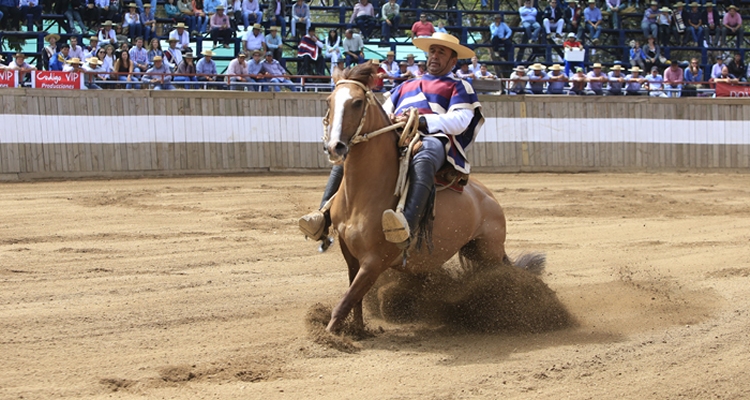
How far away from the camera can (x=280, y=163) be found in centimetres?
1794

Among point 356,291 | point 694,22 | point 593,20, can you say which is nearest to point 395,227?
point 356,291

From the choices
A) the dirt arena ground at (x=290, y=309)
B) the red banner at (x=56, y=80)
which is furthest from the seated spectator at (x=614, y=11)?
the red banner at (x=56, y=80)

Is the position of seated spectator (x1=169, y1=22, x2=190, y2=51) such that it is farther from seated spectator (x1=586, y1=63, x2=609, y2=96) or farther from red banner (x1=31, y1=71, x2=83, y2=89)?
seated spectator (x1=586, y1=63, x2=609, y2=96)

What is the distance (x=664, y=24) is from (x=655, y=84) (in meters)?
4.14

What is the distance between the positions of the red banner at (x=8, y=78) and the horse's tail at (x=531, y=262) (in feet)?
39.1

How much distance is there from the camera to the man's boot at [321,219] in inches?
265

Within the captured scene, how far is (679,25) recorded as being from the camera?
80.9 ft

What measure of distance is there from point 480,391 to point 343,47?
54.6ft

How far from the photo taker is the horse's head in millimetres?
5840

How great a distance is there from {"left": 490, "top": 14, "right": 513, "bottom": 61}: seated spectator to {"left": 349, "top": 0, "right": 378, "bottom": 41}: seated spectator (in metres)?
3.26

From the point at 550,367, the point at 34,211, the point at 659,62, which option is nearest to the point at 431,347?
the point at 550,367

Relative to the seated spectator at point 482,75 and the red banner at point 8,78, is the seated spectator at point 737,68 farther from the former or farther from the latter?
the red banner at point 8,78

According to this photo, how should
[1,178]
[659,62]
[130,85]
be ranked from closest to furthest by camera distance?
[1,178] < [130,85] < [659,62]

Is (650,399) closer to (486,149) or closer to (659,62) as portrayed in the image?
(486,149)
